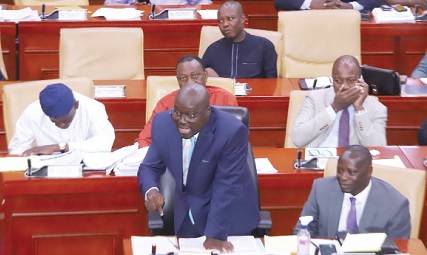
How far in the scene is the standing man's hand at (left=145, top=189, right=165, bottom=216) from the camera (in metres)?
4.70

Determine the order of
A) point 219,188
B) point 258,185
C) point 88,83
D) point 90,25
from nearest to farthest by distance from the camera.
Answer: point 219,188
point 258,185
point 88,83
point 90,25

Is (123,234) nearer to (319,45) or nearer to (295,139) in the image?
(295,139)

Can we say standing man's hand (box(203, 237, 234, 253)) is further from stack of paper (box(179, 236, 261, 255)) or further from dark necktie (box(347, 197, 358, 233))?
dark necktie (box(347, 197, 358, 233))

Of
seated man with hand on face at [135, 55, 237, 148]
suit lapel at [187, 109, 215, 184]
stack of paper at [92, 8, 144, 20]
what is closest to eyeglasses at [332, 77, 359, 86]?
seated man with hand on face at [135, 55, 237, 148]

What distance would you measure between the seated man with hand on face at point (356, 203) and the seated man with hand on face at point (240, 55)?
8.53 feet

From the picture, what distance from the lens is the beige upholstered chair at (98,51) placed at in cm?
703

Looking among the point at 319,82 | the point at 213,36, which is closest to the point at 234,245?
the point at 319,82

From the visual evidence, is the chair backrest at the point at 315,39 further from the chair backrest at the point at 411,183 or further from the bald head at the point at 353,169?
the bald head at the point at 353,169

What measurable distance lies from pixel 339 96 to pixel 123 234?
154 cm

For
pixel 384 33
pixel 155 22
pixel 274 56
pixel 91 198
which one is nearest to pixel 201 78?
pixel 91 198

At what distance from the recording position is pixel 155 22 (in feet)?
26.6

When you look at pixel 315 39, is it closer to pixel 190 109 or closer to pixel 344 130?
pixel 344 130

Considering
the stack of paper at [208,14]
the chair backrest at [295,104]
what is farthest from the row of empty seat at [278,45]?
the chair backrest at [295,104]

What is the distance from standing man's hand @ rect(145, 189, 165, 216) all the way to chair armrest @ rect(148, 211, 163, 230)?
0.16 metres
